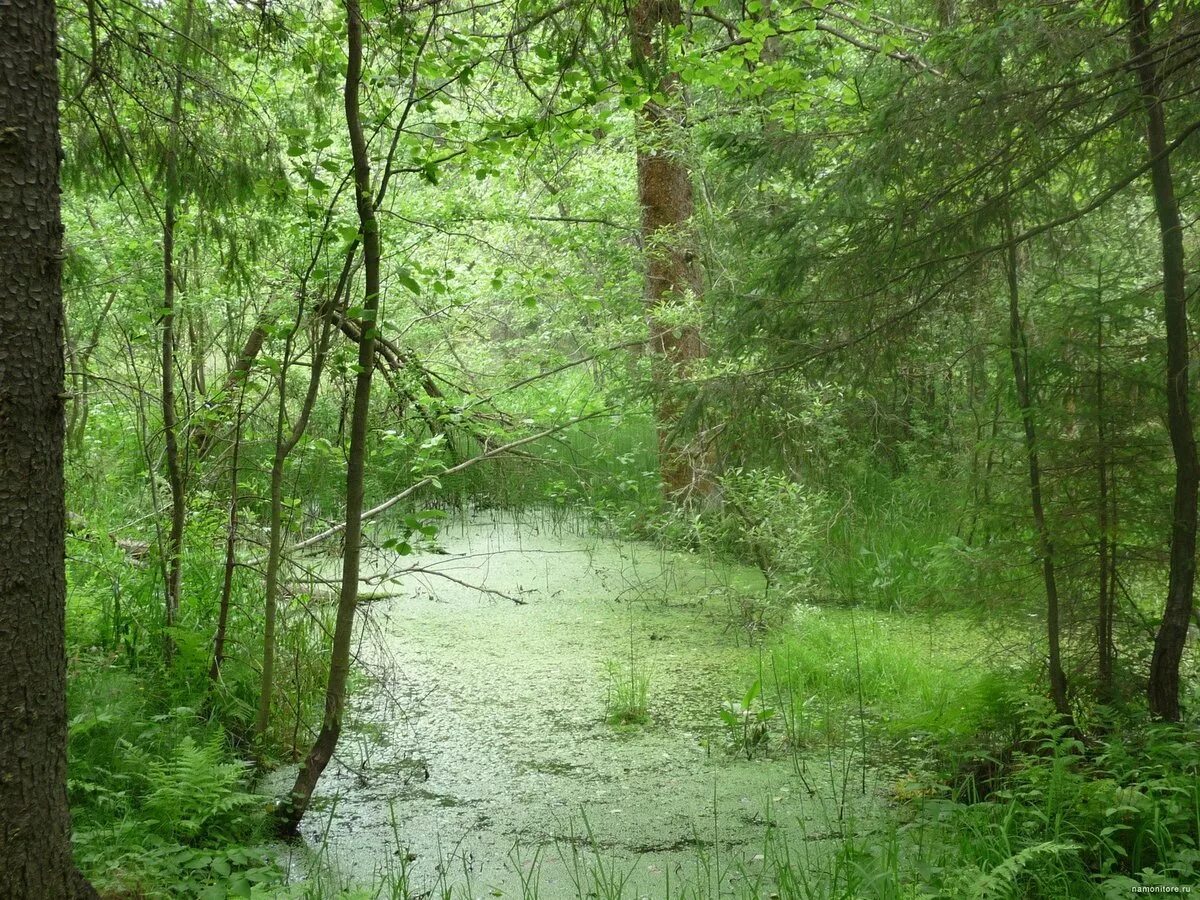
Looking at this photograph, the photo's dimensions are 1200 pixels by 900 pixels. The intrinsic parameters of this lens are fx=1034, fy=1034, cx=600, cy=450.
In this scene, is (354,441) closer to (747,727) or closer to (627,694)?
(627,694)

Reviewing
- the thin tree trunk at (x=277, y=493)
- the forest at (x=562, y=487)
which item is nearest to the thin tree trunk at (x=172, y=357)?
the forest at (x=562, y=487)

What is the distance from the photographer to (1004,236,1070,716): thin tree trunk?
366cm

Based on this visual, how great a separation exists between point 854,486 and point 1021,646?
3519mm

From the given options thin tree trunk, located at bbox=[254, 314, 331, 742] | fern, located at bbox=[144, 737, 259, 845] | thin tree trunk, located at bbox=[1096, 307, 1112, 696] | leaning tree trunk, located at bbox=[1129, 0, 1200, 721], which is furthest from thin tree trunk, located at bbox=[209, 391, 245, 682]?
leaning tree trunk, located at bbox=[1129, 0, 1200, 721]

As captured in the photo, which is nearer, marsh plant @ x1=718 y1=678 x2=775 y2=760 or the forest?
the forest

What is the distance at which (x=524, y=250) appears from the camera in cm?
1164

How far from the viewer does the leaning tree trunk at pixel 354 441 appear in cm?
325

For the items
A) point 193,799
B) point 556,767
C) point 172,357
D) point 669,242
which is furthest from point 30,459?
point 669,242

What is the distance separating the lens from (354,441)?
3.38 metres

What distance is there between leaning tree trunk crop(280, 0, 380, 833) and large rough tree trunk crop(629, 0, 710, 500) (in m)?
3.44

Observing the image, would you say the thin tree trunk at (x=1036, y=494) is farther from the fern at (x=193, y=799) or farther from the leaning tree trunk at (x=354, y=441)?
the fern at (x=193, y=799)

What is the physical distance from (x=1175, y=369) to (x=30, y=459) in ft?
11.1

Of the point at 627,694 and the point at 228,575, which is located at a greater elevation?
the point at 228,575

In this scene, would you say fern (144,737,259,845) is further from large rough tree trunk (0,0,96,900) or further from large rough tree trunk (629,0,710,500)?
large rough tree trunk (629,0,710,500)
